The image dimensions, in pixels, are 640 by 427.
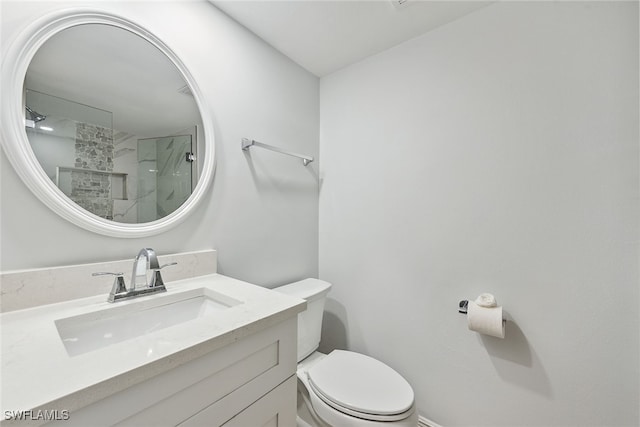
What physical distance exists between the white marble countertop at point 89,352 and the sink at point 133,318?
0.02 m

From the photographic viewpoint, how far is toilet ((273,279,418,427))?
0.96m

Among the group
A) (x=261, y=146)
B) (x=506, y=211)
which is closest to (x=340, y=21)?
(x=261, y=146)

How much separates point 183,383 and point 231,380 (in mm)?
126

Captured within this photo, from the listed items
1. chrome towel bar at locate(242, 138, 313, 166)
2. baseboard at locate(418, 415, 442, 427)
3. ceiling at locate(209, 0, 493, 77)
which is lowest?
baseboard at locate(418, 415, 442, 427)

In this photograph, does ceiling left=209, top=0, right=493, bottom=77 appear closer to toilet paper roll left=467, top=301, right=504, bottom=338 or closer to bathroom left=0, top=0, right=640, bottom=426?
bathroom left=0, top=0, right=640, bottom=426

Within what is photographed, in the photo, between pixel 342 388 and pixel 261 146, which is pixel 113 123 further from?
pixel 342 388

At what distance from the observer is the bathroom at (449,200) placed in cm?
94

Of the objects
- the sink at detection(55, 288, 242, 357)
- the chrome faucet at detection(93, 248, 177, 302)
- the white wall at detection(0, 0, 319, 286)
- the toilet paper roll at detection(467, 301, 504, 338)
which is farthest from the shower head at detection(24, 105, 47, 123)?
the toilet paper roll at detection(467, 301, 504, 338)

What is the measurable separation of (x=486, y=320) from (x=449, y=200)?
564 millimetres

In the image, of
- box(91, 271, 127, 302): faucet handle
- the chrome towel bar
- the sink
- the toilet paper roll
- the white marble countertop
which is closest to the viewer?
the white marble countertop

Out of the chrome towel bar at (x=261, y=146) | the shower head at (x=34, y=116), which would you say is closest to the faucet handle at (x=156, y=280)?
the shower head at (x=34, y=116)

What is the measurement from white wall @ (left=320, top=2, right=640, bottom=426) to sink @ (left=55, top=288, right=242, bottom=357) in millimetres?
954

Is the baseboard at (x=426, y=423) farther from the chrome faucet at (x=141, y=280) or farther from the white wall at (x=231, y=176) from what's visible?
the chrome faucet at (x=141, y=280)

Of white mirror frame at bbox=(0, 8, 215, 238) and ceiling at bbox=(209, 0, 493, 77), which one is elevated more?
ceiling at bbox=(209, 0, 493, 77)
